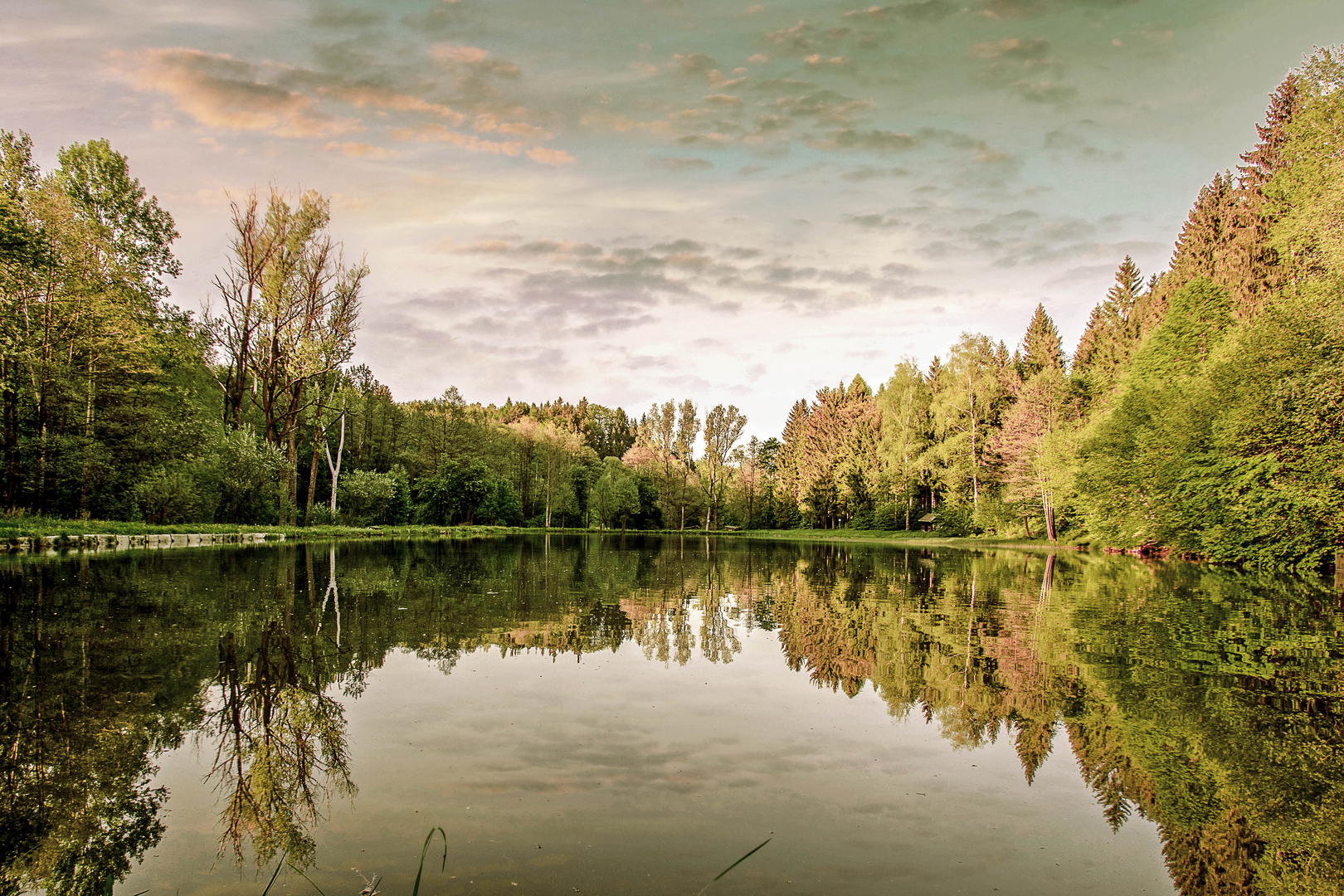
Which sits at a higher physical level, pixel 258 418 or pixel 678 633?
pixel 258 418

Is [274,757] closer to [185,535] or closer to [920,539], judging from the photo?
[185,535]

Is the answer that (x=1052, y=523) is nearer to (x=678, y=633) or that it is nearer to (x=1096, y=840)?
(x=678, y=633)

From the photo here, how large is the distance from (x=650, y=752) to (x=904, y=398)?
57.9 m

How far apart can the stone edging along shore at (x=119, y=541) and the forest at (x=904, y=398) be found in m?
3.99

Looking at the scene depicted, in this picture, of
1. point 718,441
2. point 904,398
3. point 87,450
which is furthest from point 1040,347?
point 87,450

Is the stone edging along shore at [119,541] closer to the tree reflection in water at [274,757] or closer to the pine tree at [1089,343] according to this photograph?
the tree reflection in water at [274,757]

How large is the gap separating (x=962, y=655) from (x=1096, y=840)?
5.03 meters

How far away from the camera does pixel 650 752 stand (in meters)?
5.25

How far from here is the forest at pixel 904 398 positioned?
20.4 metres

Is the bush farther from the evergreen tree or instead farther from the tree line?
the evergreen tree

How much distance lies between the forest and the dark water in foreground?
13.0 m

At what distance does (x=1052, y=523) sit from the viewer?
45.1 m

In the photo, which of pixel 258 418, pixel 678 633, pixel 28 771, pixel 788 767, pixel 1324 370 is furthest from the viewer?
pixel 258 418

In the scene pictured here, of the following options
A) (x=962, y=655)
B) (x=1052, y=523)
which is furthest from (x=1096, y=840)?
(x=1052, y=523)
